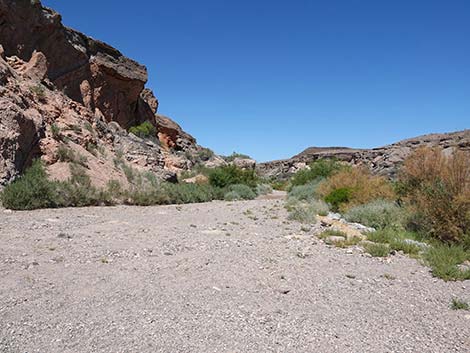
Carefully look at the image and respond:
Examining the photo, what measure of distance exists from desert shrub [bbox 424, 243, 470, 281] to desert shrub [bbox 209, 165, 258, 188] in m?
17.5

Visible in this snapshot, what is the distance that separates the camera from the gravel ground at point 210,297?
335 centimetres

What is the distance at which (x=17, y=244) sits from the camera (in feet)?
20.1

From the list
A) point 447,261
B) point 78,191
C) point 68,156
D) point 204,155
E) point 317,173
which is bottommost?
point 447,261

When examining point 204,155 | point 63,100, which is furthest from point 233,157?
point 63,100

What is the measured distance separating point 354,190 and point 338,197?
64 cm

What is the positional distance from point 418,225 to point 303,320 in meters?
6.25

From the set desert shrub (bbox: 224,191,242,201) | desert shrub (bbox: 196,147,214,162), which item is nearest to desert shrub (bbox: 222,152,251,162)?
desert shrub (bbox: 196,147,214,162)

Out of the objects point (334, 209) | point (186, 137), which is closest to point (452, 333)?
point (334, 209)

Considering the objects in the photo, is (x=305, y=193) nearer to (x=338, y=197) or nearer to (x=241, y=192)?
(x=241, y=192)

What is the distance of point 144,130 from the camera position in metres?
31.2

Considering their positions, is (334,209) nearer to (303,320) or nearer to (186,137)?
(303,320)

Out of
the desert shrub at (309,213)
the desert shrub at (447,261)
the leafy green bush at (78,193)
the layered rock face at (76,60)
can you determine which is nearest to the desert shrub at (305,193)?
the desert shrub at (309,213)

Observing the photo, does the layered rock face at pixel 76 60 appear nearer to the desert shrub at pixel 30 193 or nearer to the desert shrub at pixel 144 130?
the desert shrub at pixel 144 130

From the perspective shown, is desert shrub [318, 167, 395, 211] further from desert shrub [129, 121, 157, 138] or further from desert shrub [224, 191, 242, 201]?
desert shrub [129, 121, 157, 138]
